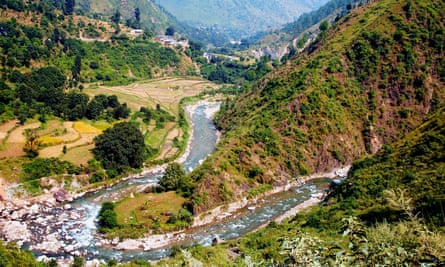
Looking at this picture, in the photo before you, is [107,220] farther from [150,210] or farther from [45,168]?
[45,168]

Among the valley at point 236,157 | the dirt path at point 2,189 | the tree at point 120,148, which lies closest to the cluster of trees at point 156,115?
the valley at point 236,157

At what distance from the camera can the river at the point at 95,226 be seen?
35.4 m

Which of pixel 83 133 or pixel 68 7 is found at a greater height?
pixel 68 7

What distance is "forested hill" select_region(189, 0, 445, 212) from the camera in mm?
55750

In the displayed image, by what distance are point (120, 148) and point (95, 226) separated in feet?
52.3

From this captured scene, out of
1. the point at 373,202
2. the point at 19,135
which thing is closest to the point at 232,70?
the point at 19,135

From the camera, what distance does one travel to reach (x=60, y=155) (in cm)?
5119

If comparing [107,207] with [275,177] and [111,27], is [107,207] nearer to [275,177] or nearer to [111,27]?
Result: [275,177]

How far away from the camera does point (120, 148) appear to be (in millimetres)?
53656

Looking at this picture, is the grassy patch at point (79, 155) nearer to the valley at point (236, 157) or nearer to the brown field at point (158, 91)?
the valley at point (236, 157)

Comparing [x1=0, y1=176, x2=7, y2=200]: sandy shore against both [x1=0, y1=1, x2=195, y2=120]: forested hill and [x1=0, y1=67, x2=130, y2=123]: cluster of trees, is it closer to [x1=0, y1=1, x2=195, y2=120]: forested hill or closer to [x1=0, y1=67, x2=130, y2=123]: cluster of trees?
[x1=0, y1=67, x2=130, y2=123]: cluster of trees

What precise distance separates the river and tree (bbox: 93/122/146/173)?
288 cm

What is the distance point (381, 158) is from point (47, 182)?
124ft

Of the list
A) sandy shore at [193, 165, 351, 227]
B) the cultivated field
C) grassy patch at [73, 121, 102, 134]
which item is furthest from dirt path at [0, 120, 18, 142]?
sandy shore at [193, 165, 351, 227]
